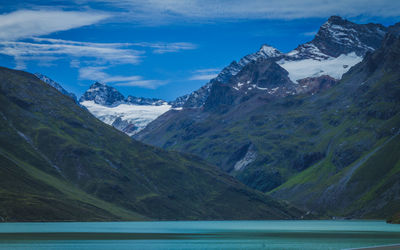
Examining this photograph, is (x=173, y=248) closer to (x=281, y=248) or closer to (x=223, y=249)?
(x=223, y=249)

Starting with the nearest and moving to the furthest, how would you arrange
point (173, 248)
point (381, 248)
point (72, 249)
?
1. point (381, 248)
2. point (72, 249)
3. point (173, 248)

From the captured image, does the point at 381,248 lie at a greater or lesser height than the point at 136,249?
greater

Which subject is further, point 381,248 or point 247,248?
point 247,248

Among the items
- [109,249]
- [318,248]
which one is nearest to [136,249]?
[109,249]

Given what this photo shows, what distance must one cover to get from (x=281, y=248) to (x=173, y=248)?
23.0 metres

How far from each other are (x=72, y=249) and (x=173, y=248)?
70.2 ft

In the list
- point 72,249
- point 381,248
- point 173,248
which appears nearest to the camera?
point 381,248

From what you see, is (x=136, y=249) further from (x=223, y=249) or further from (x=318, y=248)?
(x=318, y=248)

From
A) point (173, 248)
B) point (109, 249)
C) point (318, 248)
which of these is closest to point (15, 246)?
point (109, 249)

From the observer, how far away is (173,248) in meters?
114

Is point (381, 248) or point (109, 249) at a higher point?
point (381, 248)

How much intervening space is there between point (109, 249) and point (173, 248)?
1400 cm

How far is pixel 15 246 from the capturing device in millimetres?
108688

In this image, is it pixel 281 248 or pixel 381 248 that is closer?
pixel 381 248
